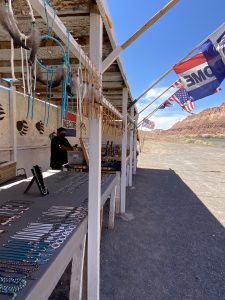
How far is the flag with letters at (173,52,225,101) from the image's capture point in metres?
5.06

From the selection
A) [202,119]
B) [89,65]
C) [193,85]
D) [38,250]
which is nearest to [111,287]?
[38,250]

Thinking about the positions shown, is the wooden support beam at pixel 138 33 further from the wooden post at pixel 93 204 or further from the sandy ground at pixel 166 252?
the sandy ground at pixel 166 252

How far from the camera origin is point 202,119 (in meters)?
150

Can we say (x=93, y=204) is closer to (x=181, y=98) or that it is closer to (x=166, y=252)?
(x=166, y=252)

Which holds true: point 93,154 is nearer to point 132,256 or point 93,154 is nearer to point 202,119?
point 132,256

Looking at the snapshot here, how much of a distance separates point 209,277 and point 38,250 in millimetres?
2692

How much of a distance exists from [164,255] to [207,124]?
14146 cm

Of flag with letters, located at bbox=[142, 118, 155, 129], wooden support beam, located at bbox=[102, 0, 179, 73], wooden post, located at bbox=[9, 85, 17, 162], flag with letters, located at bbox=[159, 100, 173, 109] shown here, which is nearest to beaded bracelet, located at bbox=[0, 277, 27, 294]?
wooden support beam, located at bbox=[102, 0, 179, 73]

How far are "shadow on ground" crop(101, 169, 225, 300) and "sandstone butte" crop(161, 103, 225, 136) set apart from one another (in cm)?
11516

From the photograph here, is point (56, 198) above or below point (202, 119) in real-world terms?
below

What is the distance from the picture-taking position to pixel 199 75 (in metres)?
5.29

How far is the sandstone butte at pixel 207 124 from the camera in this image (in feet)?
395

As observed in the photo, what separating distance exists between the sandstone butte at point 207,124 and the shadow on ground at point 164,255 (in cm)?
11516

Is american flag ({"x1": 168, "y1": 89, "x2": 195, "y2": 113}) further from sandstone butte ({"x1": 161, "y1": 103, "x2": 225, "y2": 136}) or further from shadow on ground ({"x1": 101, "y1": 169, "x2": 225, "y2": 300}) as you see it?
sandstone butte ({"x1": 161, "y1": 103, "x2": 225, "y2": 136})
